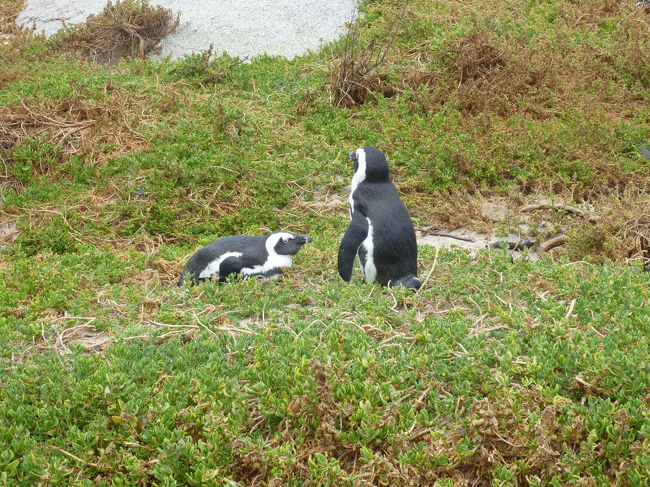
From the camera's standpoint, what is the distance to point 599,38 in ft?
39.3

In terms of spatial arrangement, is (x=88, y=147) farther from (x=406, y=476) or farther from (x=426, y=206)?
(x=406, y=476)

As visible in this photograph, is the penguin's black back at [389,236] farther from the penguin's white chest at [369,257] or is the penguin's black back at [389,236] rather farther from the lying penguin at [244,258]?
the lying penguin at [244,258]

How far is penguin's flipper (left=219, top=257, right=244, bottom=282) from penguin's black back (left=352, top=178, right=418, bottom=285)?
1.06 m

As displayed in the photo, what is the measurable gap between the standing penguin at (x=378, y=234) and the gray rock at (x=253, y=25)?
301 inches

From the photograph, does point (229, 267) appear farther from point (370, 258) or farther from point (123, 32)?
point (123, 32)

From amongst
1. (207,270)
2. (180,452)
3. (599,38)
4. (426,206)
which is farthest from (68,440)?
(599,38)

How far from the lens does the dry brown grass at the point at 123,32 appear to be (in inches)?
515

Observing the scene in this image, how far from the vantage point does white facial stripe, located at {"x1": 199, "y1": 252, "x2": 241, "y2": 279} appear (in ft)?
19.0

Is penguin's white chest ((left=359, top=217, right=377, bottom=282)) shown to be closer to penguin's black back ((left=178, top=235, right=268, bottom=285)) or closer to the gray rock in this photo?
penguin's black back ((left=178, top=235, right=268, bottom=285))

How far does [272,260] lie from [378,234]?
0.97m

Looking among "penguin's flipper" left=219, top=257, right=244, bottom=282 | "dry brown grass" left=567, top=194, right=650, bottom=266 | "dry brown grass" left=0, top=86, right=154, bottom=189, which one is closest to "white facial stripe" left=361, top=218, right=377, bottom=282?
"penguin's flipper" left=219, top=257, right=244, bottom=282

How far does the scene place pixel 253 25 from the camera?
44.1 feet

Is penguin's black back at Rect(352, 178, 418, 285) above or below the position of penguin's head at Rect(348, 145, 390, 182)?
below

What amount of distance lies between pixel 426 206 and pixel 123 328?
4330mm
